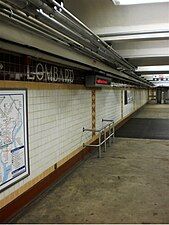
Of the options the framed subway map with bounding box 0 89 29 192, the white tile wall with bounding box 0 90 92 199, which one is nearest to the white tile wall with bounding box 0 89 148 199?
the white tile wall with bounding box 0 90 92 199

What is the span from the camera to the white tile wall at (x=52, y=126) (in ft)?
11.2

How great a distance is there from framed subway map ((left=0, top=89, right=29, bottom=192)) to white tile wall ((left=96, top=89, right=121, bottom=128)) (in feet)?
11.9

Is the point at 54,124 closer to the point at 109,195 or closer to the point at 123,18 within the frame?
the point at 109,195

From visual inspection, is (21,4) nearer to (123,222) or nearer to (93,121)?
(123,222)

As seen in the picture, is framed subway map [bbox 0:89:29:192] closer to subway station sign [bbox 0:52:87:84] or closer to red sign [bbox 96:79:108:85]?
subway station sign [bbox 0:52:87:84]

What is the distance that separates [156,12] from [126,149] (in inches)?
158

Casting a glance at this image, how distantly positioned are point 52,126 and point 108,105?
165 inches

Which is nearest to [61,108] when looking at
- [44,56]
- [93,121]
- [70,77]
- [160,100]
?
[70,77]

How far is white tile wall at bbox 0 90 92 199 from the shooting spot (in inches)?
134

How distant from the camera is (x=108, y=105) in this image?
7.96 m

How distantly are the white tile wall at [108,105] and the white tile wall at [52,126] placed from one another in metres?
1.35

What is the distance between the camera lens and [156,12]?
117 inches

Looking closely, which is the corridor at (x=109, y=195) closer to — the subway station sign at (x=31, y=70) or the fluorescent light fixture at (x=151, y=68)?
the subway station sign at (x=31, y=70)

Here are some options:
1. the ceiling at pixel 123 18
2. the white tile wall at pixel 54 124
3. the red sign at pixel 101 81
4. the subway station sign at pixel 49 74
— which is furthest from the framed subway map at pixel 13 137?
the red sign at pixel 101 81
